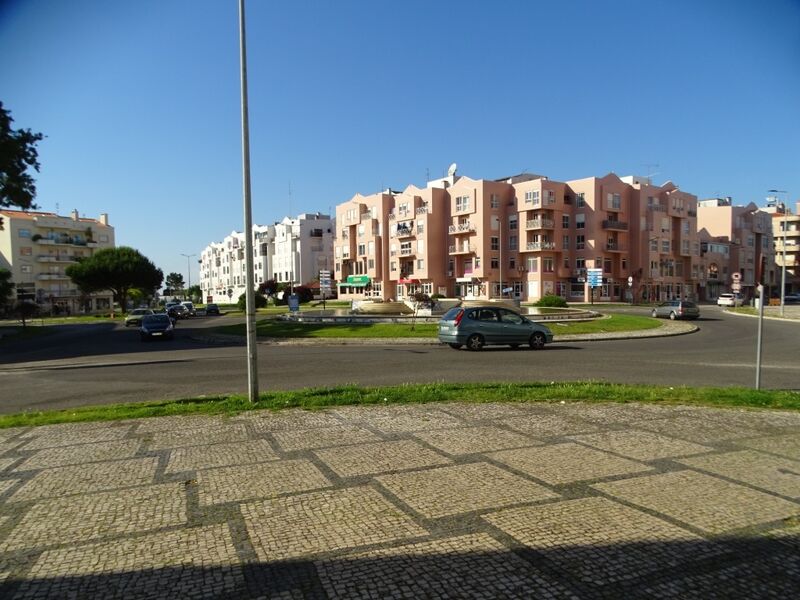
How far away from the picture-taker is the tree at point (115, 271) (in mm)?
75688

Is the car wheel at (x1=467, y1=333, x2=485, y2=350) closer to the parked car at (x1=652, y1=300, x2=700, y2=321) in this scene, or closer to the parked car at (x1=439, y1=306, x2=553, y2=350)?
the parked car at (x1=439, y1=306, x2=553, y2=350)

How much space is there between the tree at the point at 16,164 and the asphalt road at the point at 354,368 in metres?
11.3

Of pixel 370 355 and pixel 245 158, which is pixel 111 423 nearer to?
pixel 245 158

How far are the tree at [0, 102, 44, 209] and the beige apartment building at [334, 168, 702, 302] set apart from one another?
51.5m

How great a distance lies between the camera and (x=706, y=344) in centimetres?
2292

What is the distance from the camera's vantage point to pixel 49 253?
95000mm

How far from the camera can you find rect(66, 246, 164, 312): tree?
248ft

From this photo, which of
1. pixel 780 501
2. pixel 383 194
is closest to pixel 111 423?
pixel 780 501

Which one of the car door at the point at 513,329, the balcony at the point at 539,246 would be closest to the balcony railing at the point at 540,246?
the balcony at the point at 539,246

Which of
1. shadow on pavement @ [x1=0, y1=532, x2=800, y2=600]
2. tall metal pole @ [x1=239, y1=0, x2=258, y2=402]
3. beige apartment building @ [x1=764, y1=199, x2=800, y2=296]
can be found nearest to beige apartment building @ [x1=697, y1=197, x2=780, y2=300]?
beige apartment building @ [x1=764, y1=199, x2=800, y2=296]

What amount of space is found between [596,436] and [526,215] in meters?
68.0

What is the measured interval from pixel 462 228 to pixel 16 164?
54284 millimetres

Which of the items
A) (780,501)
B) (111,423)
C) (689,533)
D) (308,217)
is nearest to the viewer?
(689,533)

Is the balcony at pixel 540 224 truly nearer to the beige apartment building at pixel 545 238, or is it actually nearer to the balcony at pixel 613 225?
the beige apartment building at pixel 545 238
